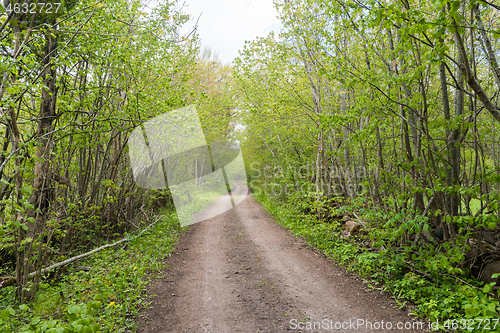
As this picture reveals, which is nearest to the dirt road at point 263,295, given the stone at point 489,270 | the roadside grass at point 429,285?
the roadside grass at point 429,285

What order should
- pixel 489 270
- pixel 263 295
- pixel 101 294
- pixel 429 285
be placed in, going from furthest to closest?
pixel 263 295
pixel 101 294
pixel 429 285
pixel 489 270

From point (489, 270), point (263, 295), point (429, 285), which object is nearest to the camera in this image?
point (489, 270)

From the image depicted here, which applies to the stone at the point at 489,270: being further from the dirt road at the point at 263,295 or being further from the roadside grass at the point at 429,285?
the dirt road at the point at 263,295

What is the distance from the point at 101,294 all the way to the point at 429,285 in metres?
5.38

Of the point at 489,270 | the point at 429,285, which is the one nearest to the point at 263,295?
the point at 429,285

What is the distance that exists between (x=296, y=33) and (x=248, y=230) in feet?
21.5

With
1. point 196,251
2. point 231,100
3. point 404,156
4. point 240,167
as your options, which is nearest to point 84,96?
point 196,251

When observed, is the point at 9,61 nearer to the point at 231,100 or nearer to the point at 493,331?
the point at 493,331

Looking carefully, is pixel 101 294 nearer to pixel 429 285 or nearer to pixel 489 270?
pixel 429 285

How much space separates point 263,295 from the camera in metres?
4.81

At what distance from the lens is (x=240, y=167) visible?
2516cm

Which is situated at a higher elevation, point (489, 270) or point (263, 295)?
point (489, 270)

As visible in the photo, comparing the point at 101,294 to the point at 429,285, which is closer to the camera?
the point at 429,285

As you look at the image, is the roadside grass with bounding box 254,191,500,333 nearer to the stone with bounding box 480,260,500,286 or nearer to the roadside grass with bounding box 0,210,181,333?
the stone with bounding box 480,260,500,286
